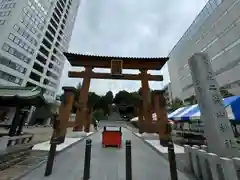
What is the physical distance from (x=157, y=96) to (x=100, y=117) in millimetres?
30715

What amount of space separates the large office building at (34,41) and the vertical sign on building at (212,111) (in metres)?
30.4

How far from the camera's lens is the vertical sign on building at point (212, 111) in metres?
3.41

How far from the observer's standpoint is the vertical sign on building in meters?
3.41

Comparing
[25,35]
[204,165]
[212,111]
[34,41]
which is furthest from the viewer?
[34,41]

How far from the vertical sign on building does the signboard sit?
17.9ft

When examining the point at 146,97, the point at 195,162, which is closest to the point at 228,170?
the point at 195,162

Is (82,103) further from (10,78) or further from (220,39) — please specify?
(220,39)

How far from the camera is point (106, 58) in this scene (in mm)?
9680

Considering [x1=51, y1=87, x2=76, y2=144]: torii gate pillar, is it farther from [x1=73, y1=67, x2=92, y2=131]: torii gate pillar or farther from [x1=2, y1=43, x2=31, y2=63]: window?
[x1=2, y1=43, x2=31, y2=63]: window

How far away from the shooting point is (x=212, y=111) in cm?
370

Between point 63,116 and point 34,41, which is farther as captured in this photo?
point 34,41

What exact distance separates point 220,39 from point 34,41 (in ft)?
124

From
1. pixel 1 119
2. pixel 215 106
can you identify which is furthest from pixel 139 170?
pixel 1 119

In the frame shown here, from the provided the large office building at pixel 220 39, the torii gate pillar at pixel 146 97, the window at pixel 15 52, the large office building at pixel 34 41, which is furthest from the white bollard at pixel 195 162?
the window at pixel 15 52
